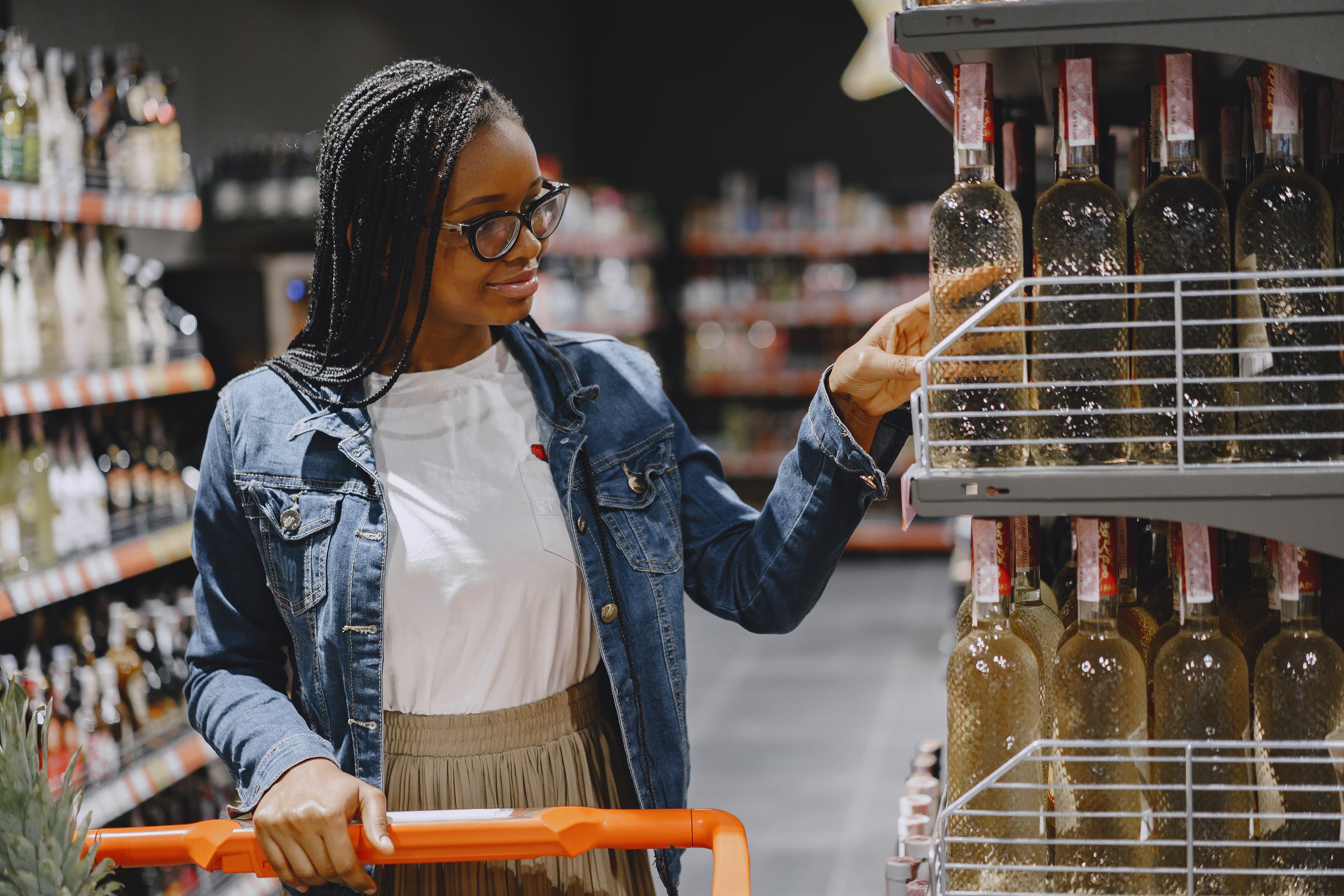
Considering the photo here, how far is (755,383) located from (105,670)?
6.18 meters

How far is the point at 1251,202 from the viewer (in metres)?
1.16

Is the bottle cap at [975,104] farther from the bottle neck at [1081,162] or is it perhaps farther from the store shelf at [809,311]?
the store shelf at [809,311]

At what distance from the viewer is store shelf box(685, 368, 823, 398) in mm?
8852

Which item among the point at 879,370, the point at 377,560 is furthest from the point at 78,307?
the point at 879,370

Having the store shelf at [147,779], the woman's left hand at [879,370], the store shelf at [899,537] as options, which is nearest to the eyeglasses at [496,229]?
the woman's left hand at [879,370]

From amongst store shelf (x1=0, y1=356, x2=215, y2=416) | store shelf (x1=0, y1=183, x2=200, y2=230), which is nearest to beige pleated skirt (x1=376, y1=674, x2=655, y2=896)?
store shelf (x1=0, y1=356, x2=215, y2=416)

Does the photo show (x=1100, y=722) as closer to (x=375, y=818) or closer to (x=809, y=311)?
(x=375, y=818)

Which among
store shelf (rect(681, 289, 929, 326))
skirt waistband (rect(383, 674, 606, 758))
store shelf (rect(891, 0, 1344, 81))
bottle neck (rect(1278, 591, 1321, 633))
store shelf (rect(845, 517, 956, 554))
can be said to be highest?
store shelf (rect(681, 289, 929, 326))

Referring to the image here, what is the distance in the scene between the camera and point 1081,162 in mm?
1170

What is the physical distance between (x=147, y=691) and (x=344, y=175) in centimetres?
225

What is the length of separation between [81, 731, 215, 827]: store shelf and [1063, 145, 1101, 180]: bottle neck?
7.49 feet

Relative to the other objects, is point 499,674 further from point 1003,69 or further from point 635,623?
point 1003,69

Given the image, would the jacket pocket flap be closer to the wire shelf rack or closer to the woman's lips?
the woman's lips

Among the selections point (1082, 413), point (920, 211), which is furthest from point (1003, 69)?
point (920, 211)
